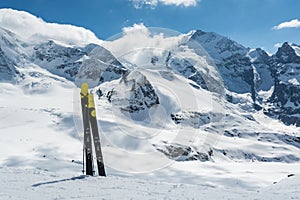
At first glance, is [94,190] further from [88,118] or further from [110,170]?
[110,170]

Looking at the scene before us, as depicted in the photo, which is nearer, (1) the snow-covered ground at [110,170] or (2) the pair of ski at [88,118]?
(1) the snow-covered ground at [110,170]

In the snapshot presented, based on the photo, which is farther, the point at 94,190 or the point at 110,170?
the point at 110,170

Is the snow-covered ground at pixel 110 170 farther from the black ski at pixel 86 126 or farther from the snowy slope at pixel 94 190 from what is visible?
the black ski at pixel 86 126

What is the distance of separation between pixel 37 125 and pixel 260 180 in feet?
202

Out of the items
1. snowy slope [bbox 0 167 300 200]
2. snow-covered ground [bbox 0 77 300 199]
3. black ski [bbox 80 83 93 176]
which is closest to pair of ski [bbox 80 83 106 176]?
black ski [bbox 80 83 93 176]

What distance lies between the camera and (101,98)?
652 ft

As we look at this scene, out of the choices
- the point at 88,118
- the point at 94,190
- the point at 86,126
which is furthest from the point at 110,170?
the point at 94,190

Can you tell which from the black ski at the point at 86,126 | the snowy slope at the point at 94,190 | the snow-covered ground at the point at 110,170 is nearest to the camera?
the snowy slope at the point at 94,190

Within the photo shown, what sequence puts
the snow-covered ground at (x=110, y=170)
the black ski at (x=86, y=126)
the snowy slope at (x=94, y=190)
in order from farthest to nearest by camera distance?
the black ski at (x=86, y=126)
the snow-covered ground at (x=110, y=170)
the snowy slope at (x=94, y=190)

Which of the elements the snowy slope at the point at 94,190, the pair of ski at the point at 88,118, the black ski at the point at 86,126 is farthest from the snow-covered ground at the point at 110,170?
the pair of ski at the point at 88,118

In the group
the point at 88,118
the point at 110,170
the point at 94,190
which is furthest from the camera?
the point at 110,170

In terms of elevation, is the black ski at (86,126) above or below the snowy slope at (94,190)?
above

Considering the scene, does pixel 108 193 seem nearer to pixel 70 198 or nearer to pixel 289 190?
pixel 70 198

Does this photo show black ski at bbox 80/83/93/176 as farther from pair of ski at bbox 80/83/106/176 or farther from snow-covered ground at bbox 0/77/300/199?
snow-covered ground at bbox 0/77/300/199
